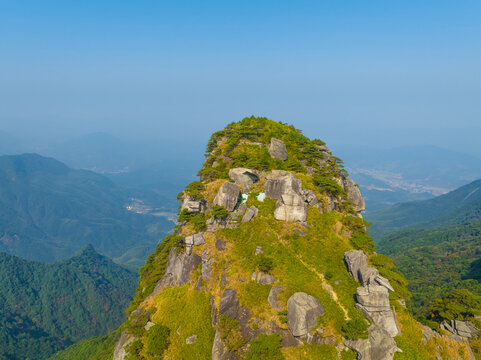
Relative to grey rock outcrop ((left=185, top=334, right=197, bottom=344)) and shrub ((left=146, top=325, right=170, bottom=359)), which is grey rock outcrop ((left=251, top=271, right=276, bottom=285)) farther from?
shrub ((left=146, top=325, right=170, bottom=359))


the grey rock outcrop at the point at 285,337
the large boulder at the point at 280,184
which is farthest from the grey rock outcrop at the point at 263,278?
the large boulder at the point at 280,184

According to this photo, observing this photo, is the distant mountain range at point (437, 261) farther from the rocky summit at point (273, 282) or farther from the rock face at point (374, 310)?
the rock face at point (374, 310)

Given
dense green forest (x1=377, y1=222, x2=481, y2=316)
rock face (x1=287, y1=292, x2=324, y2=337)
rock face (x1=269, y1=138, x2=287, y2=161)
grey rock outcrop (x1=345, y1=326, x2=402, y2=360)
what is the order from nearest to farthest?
1. grey rock outcrop (x1=345, y1=326, x2=402, y2=360)
2. rock face (x1=287, y1=292, x2=324, y2=337)
3. rock face (x1=269, y1=138, x2=287, y2=161)
4. dense green forest (x1=377, y1=222, x2=481, y2=316)

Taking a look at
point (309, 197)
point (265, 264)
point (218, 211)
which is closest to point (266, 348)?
point (265, 264)

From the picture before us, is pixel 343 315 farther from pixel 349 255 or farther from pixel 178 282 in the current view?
pixel 178 282

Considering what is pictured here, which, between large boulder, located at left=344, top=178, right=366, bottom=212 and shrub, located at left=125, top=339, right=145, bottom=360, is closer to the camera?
shrub, located at left=125, top=339, right=145, bottom=360

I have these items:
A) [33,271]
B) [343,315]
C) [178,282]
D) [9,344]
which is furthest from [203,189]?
[33,271]

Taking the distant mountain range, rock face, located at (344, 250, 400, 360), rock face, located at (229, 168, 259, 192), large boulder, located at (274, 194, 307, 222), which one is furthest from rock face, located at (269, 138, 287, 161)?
the distant mountain range

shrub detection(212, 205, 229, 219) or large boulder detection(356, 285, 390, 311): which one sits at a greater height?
shrub detection(212, 205, 229, 219)
